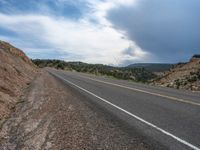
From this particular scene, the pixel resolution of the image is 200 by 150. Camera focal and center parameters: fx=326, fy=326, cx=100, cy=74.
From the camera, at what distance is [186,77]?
3728 centimetres

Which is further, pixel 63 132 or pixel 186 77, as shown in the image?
pixel 186 77

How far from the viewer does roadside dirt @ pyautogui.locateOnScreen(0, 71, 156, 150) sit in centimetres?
759

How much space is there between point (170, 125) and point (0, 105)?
733cm

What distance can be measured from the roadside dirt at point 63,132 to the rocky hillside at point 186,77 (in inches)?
768

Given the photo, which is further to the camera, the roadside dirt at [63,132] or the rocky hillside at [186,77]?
the rocky hillside at [186,77]

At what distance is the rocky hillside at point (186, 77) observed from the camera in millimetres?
31938

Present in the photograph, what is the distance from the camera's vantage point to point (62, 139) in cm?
827

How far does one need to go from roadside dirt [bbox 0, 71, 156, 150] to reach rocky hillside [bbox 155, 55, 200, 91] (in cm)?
1950

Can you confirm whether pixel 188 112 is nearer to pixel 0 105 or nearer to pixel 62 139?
pixel 62 139

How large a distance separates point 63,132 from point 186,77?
3023cm

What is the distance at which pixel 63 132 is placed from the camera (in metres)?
9.12

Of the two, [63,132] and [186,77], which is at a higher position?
[186,77]

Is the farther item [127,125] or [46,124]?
[46,124]

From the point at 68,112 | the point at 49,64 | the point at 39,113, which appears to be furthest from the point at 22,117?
the point at 49,64
